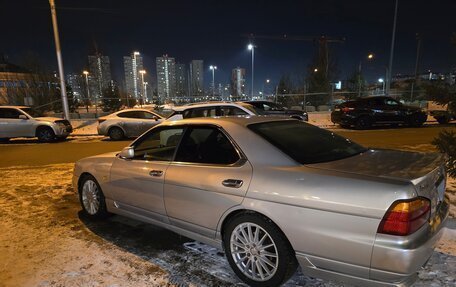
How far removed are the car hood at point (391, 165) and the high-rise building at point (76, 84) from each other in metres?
36.3

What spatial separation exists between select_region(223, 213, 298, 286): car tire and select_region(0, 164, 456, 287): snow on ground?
19cm

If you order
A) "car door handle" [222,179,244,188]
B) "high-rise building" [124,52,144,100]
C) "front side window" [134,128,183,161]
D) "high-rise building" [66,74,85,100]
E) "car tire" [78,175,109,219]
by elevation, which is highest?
"high-rise building" [124,52,144,100]

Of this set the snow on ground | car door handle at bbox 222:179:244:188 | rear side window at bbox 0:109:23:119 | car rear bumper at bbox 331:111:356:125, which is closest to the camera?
car door handle at bbox 222:179:244:188

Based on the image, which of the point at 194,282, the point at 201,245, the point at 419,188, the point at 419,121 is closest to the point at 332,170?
the point at 419,188

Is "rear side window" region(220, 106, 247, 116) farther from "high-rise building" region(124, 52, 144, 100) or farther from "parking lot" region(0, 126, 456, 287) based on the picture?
"high-rise building" region(124, 52, 144, 100)

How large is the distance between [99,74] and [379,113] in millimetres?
28820

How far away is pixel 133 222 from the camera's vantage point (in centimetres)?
495

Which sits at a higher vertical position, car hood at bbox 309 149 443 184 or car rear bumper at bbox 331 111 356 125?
car hood at bbox 309 149 443 184

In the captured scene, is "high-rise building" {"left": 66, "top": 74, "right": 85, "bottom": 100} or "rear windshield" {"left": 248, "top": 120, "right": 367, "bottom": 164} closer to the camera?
"rear windshield" {"left": 248, "top": 120, "right": 367, "bottom": 164}

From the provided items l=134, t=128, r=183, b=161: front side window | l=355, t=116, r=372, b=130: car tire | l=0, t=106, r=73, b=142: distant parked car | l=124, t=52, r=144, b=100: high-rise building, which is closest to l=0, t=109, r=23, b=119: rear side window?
l=0, t=106, r=73, b=142: distant parked car

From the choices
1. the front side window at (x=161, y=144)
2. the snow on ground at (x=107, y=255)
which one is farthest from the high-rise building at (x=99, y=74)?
the front side window at (x=161, y=144)

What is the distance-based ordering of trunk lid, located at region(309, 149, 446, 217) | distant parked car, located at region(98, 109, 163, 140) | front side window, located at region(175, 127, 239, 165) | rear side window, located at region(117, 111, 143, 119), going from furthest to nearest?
rear side window, located at region(117, 111, 143, 119) → distant parked car, located at region(98, 109, 163, 140) → front side window, located at region(175, 127, 239, 165) → trunk lid, located at region(309, 149, 446, 217)

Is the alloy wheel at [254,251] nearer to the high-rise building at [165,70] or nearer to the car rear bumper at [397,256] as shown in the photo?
the car rear bumper at [397,256]

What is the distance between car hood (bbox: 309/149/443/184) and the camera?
2.67 meters
